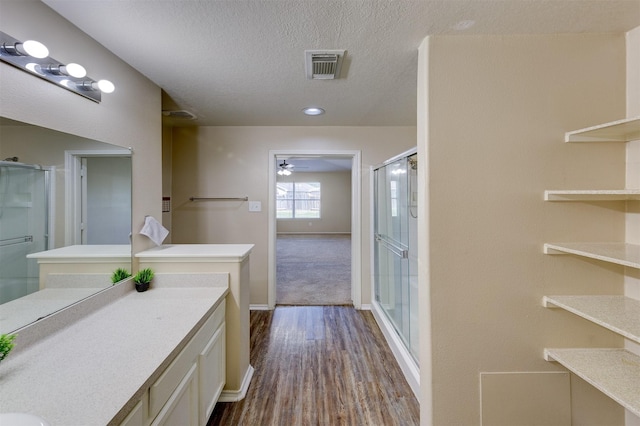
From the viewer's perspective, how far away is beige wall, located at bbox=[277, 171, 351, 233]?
9.84 meters

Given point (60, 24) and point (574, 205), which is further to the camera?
point (574, 205)

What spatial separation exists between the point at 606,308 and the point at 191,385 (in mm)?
1929

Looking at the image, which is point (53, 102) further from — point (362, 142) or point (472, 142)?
point (362, 142)

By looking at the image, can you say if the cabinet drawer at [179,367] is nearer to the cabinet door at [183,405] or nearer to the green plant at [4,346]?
the cabinet door at [183,405]

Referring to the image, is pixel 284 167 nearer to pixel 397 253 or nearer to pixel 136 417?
pixel 397 253

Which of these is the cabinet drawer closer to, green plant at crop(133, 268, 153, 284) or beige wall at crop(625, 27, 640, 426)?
green plant at crop(133, 268, 153, 284)

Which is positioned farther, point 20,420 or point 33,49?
point 33,49

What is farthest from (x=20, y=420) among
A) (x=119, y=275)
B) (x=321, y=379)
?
(x=321, y=379)

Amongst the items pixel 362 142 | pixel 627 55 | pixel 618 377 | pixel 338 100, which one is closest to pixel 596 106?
pixel 627 55

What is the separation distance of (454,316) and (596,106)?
1.28m

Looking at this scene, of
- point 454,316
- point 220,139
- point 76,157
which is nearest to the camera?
point 76,157

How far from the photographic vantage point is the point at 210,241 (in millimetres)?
3158

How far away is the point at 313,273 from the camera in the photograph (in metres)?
4.82

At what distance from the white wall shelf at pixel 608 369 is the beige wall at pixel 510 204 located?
0.16ft
